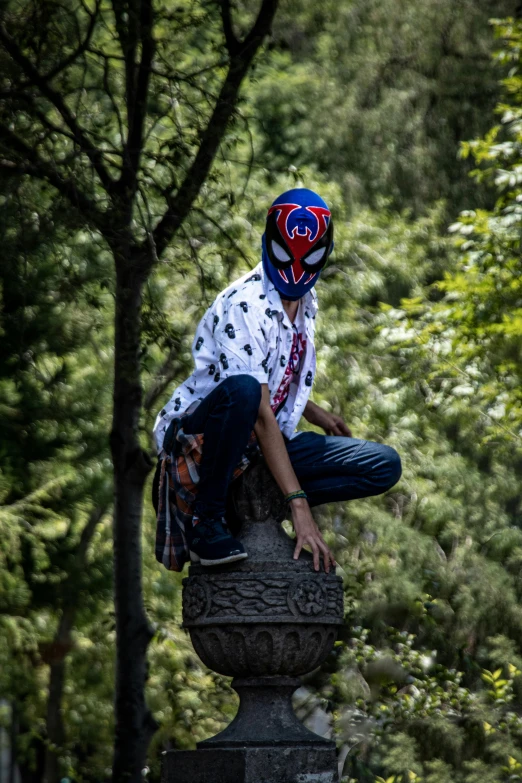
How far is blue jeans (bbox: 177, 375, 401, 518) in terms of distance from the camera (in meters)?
4.55

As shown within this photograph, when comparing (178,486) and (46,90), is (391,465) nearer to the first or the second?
(178,486)

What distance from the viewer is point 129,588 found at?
26.6ft

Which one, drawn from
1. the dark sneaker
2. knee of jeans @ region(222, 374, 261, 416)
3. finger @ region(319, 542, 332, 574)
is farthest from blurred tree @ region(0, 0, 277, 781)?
finger @ region(319, 542, 332, 574)

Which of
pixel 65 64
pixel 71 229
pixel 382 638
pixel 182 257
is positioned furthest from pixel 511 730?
pixel 65 64

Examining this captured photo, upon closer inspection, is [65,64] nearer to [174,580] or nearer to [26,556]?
[26,556]

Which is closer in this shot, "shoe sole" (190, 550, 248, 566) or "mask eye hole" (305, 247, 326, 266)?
"shoe sole" (190, 550, 248, 566)

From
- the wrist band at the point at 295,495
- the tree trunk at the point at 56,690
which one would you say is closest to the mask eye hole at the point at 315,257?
the wrist band at the point at 295,495

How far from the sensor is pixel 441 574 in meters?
11.6

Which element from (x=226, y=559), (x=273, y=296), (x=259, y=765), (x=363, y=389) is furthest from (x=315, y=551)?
(x=363, y=389)

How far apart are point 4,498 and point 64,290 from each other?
5.83 meters

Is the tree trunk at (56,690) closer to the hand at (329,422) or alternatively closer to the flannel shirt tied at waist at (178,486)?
the hand at (329,422)

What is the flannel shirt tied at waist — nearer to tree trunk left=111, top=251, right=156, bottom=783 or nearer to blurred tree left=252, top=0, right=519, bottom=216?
tree trunk left=111, top=251, right=156, bottom=783

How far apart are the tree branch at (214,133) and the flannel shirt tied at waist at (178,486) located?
105 inches

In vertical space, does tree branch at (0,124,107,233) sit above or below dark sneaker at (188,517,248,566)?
above
